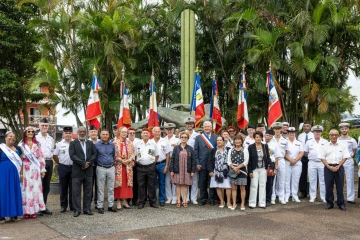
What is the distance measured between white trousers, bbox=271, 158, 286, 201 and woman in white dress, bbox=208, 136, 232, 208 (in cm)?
116

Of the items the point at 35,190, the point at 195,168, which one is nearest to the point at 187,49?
the point at 195,168

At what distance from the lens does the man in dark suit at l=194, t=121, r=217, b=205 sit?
26.4ft

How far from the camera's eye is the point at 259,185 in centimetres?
779

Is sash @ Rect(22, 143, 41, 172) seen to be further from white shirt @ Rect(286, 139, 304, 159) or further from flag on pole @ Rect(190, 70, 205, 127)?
white shirt @ Rect(286, 139, 304, 159)

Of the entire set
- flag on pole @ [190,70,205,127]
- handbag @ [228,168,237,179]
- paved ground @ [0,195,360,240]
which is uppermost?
flag on pole @ [190,70,205,127]

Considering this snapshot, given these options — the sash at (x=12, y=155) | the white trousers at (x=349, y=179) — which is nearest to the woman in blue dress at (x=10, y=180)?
the sash at (x=12, y=155)

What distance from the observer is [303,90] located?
13.2 m

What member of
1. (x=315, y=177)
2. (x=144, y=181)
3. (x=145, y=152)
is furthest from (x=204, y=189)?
(x=315, y=177)

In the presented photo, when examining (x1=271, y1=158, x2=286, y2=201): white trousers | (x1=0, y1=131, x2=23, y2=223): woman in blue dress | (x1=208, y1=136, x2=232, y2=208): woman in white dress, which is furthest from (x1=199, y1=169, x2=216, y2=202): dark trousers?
(x1=0, y1=131, x2=23, y2=223): woman in blue dress

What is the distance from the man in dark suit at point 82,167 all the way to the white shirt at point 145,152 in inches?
39.1

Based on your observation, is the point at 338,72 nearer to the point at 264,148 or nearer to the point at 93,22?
the point at 264,148

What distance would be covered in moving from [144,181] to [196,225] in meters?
1.89

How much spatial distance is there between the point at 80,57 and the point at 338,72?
9.46 meters

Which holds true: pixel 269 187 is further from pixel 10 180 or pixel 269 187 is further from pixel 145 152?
pixel 10 180
